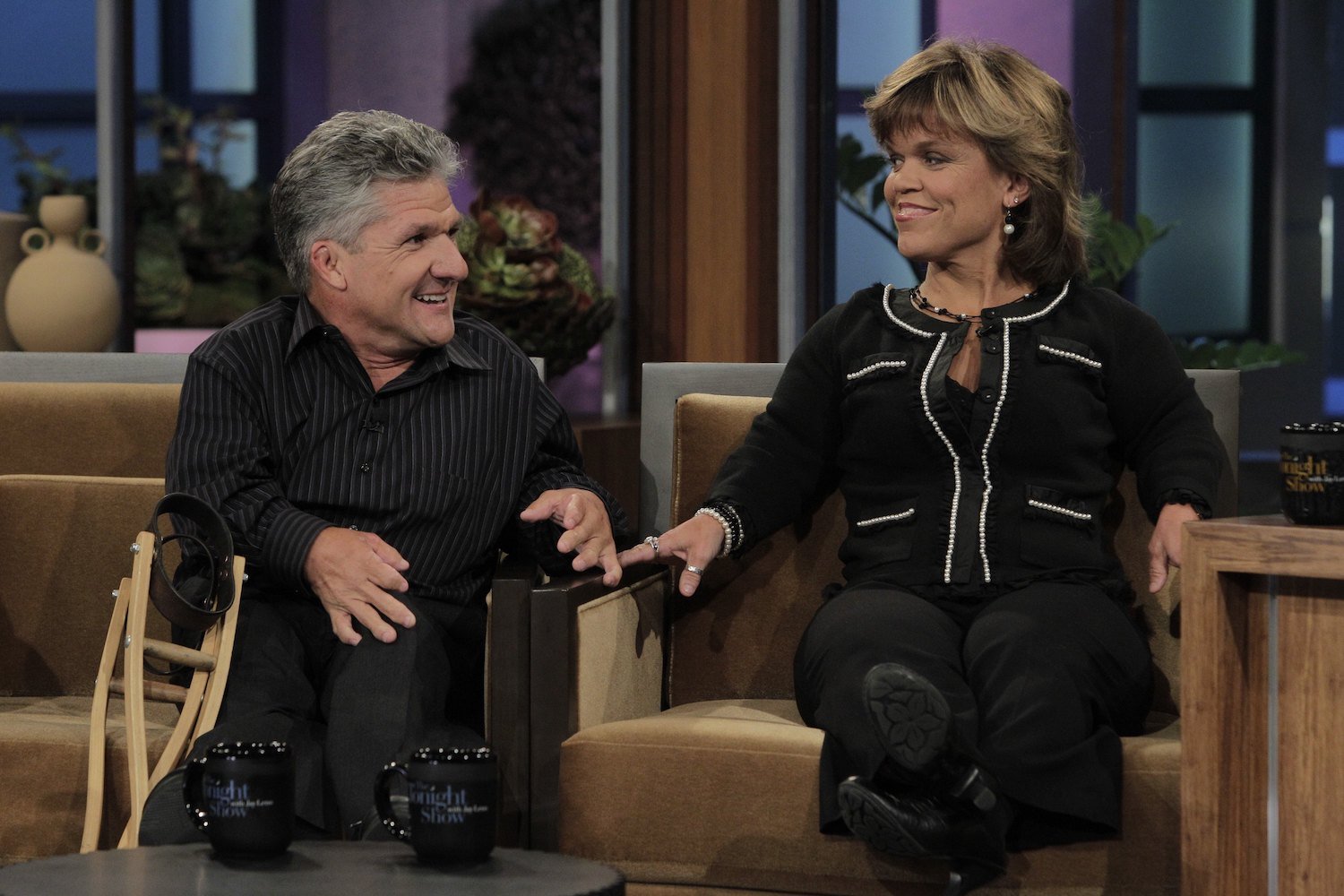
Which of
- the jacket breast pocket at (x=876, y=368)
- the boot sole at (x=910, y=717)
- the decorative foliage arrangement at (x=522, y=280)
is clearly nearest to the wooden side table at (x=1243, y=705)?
the boot sole at (x=910, y=717)

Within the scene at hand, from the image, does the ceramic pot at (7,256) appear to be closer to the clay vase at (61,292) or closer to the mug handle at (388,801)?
the clay vase at (61,292)

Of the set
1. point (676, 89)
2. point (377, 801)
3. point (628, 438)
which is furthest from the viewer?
point (676, 89)

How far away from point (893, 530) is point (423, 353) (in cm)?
75

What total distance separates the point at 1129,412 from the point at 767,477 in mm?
549

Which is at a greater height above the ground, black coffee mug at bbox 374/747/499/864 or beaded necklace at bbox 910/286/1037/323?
beaded necklace at bbox 910/286/1037/323

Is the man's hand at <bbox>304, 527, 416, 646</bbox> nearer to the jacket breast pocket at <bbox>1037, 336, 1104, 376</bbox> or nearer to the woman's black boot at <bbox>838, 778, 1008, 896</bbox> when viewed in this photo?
the woman's black boot at <bbox>838, 778, 1008, 896</bbox>

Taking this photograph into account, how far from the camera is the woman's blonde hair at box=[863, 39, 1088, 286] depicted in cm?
249

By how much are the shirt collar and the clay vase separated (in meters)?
1.43

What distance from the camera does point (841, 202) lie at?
182 inches

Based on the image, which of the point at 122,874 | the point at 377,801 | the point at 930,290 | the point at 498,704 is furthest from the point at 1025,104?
the point at 122,874

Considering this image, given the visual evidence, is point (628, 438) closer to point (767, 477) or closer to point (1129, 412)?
point (767, 477)

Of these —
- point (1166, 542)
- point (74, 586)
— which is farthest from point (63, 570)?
point (1166, 542)

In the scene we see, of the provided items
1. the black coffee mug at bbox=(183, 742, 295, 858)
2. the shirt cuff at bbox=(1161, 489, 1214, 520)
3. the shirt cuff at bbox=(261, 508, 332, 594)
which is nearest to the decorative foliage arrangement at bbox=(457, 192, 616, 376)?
the shirt cuff at bbox=(261, 508, 332, 594)

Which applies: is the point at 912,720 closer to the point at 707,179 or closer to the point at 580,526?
the point at 580,526
